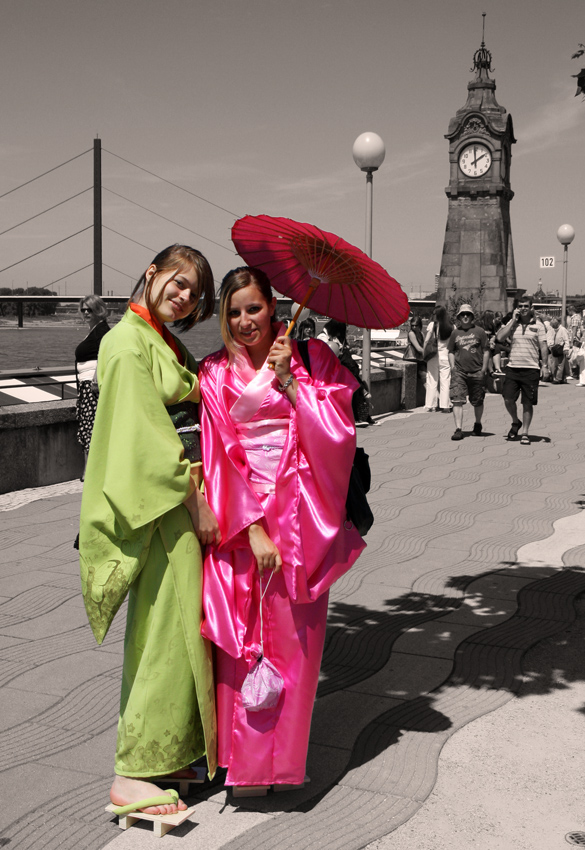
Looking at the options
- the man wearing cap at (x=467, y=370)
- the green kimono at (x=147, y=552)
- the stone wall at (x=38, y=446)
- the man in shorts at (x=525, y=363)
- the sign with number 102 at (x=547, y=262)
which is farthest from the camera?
the sign with number 102 at (x=547, y=262)

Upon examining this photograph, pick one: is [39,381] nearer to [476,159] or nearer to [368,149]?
[368,149]

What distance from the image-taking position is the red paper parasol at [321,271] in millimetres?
2705

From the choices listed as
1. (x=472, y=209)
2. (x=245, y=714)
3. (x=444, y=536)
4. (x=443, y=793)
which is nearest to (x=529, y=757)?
(x=443, y=793)

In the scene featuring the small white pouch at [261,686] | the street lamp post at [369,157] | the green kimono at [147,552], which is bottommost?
the small white pouch at [261,686]

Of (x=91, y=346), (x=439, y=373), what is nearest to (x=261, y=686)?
(x=91, y=346)

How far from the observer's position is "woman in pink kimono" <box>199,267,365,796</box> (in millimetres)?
2547

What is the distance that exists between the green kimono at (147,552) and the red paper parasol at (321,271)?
47 centimetres

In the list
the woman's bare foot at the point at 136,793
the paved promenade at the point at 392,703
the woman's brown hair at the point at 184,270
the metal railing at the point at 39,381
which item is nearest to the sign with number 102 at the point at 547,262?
the metal railing at the point at 39,381

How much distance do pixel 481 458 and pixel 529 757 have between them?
6.49 metres

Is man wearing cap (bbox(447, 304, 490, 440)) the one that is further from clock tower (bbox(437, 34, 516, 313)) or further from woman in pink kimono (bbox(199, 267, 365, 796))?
clock tower (bbox(437, 34, 516, 313))

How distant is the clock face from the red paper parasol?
3413 centimetres

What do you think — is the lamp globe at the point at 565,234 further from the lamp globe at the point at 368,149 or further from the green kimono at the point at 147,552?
the green kimono at the point at 147,552

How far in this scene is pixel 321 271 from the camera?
2.79 metres

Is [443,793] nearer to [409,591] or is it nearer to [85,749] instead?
[85,749]
